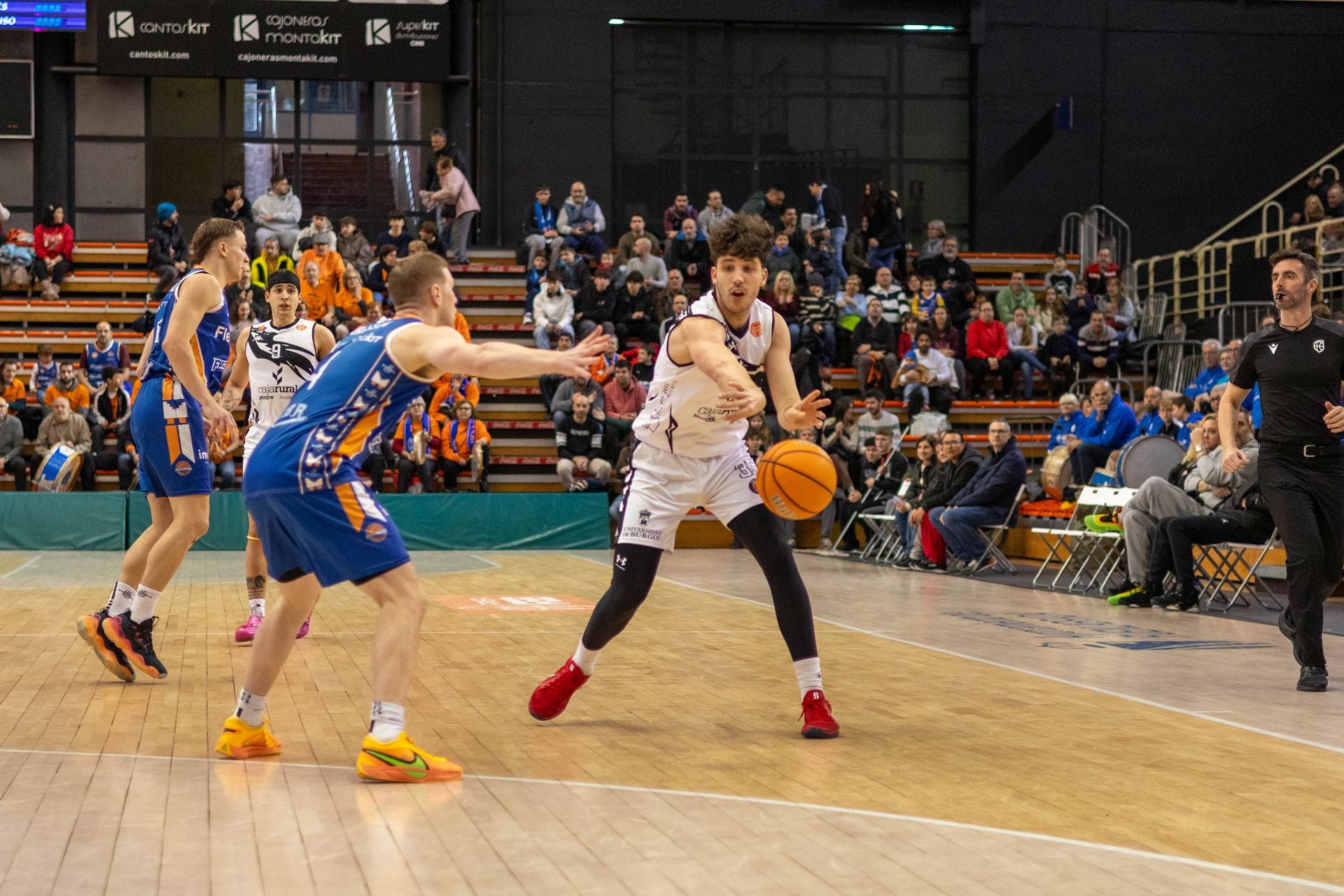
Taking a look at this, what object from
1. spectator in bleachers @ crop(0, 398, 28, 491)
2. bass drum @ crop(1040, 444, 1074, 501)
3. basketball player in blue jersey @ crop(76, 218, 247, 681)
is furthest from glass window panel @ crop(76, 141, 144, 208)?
basketball player in blue jersey @ crop(76, 218, 247, 681)

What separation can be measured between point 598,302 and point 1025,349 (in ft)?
20.5

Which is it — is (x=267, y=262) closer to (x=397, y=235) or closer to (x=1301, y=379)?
(x=397, y=235)

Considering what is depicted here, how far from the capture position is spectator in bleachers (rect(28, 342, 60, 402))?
19.6 m

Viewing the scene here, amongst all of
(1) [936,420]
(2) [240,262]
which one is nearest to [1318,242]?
(1) [936,420]

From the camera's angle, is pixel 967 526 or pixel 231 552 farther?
pixel 231 552

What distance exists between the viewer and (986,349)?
21.2 metres

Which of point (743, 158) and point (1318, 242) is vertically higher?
point (743, 158)

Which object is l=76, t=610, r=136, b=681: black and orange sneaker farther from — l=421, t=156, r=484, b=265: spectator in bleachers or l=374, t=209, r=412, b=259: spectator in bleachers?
l=421, t=156, r=484, b=265: spectator in bleachers

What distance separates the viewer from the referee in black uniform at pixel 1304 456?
23.7 ft

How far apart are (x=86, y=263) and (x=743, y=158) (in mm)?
11250

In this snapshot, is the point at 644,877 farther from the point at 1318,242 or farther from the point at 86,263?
the point at 86,263

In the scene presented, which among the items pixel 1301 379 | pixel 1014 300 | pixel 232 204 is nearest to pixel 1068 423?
pixel 1014 300

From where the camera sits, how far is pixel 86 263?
23.8m

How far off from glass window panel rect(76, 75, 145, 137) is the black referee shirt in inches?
876
